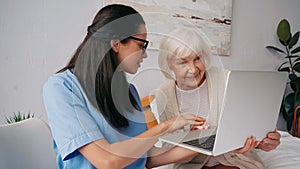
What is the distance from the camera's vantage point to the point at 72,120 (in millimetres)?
759

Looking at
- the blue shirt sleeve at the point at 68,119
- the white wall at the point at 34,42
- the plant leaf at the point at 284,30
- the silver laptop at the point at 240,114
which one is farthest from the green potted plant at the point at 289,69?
the blue shirt sleeve at the point at 68,119

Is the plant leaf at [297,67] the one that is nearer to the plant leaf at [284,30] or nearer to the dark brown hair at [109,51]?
the plant leaf at [284,30]

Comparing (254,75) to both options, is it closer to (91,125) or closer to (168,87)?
(168,87)

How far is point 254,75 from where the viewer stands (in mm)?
813

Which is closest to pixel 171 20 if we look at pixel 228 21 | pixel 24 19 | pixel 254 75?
pixel 228 21

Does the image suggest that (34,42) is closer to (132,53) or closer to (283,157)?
(132,53)

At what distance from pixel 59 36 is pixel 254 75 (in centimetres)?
128

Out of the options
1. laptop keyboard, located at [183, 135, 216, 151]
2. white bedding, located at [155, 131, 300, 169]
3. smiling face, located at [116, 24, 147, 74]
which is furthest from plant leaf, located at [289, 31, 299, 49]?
smiling face, located at [116, 24, 147, 74]

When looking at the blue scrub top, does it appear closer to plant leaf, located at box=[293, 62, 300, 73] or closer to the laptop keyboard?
the laptop keyboard

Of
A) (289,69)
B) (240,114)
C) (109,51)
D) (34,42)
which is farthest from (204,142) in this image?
(289,69)

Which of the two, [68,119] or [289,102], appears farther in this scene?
[289,102]

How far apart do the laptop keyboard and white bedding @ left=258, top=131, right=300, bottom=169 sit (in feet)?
1.92

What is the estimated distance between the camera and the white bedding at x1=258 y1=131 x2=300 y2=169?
4.42 ft

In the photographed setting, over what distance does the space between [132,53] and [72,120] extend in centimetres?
22
